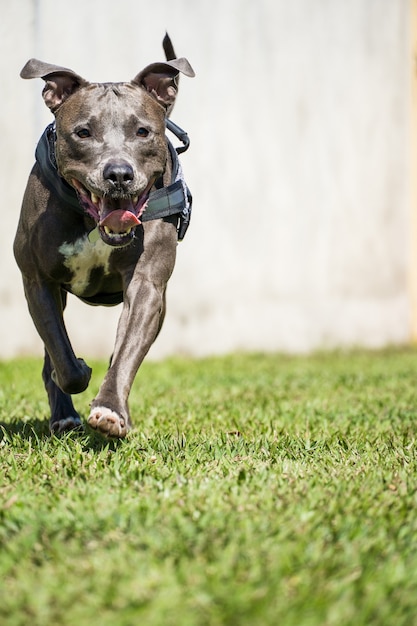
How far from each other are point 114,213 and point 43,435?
120 cm

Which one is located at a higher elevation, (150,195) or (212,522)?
(150,195)

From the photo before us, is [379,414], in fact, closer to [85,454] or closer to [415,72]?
[85,454]

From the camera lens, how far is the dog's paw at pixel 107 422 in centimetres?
385

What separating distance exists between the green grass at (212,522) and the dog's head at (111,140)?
37.2 inches

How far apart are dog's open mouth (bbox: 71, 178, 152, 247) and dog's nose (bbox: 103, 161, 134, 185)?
0.23ft

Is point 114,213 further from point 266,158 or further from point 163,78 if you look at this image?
point 266,158

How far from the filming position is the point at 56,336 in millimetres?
4410

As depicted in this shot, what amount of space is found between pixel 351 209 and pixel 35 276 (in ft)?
23.3

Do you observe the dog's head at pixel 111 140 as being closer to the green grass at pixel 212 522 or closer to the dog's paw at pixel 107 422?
the dog's paw at pixel 107 422

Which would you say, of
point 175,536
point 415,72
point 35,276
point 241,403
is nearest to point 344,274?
point 415,72

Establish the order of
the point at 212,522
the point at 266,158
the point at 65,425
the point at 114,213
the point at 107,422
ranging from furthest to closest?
the point at 266,158 < the point at 65,425 < the point at 114,213 < the point at 107,422 < the point at 212,522

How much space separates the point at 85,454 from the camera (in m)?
4.05

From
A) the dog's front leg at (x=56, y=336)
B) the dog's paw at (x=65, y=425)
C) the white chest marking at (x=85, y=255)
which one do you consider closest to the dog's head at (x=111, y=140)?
the white chest marking at (x=85, y=255)

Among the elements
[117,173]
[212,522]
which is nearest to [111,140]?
[117,173]
